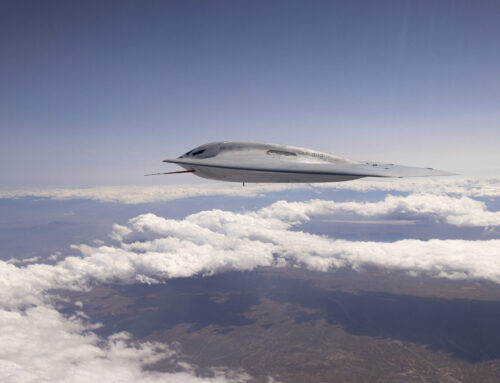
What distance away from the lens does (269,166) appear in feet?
35.2

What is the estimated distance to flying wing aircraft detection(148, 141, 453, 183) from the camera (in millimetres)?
10422

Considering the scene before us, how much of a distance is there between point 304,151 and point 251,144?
3.00 meters

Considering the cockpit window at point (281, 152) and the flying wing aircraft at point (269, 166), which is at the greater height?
the cockpit window at point (281, 152)

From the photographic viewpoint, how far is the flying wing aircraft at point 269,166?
1042 cm

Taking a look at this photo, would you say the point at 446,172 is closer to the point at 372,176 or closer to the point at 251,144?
the point at 372,176

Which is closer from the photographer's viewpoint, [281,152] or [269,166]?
[269,166]

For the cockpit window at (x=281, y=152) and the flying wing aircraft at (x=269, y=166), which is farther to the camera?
the cockpit window at (x=281, y=152)

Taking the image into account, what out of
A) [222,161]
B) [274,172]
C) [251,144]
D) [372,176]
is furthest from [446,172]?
[222,161]

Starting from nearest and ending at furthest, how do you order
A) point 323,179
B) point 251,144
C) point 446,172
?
1. point 446,172
2. point 323,179
3. point 251,144

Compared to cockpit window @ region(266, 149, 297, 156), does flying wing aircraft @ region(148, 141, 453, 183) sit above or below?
below

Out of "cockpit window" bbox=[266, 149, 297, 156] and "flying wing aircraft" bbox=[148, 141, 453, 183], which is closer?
"flying wing aircraft" bbox=[148, 141, 453, 183]

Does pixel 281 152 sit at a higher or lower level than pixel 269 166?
→ higher

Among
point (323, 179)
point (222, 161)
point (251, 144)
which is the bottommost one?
point (323, 179)

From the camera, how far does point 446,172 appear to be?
10336 millimetres
